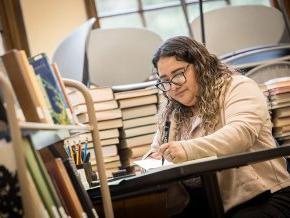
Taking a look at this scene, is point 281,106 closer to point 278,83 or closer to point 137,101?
point 278,83

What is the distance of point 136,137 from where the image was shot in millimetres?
2414

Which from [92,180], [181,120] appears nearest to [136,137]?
[181,120]

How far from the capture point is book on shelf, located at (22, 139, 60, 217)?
3.28 feet

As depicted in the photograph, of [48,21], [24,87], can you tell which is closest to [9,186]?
[24,87]

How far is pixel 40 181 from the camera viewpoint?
3.38ft

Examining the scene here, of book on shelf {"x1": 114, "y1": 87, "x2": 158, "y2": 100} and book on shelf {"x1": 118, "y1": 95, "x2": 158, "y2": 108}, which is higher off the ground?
book on shelf {"x1": 114, "y1": 87, "x2": 158, "y2": 100}

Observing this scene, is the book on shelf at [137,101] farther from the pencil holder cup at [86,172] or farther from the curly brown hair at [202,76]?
the pencil holder cup at [86,172]

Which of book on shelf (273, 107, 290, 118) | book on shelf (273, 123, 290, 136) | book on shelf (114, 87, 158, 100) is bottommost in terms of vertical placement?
book on shelf (273, 123, 290, 136)

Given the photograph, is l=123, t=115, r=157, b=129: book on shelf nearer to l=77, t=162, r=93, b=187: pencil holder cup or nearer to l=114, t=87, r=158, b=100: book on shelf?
l=114, t=87, r=158, b=100: book on shelf

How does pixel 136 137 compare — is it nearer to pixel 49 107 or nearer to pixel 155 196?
pixel 155 196

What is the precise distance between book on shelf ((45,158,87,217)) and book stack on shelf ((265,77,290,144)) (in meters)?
1.41

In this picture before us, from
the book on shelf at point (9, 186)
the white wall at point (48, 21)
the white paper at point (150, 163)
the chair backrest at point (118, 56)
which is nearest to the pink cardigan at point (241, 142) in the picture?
the white paper at point (150, 163)

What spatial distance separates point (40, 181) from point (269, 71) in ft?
6.05

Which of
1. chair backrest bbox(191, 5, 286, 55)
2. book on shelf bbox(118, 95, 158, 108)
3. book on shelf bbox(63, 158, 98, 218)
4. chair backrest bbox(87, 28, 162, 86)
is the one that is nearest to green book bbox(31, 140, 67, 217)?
book on shelf bbox(63, 158, 98, 218)
